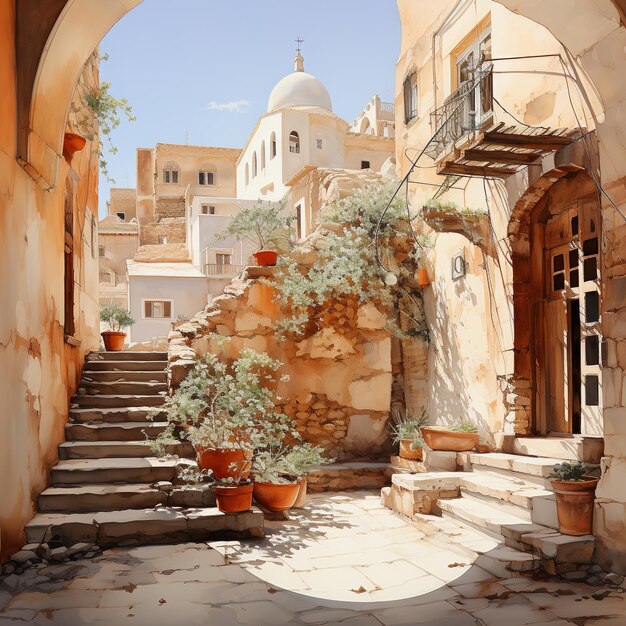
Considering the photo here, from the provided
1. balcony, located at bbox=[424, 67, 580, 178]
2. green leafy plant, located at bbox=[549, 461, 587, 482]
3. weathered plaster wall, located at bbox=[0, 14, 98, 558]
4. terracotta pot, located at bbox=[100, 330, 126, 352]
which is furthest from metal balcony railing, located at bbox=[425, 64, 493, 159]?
terracotta pot, located at bbox=[100, 330, 126, 352]

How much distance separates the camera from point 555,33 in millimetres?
5145

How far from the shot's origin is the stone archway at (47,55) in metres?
4.79

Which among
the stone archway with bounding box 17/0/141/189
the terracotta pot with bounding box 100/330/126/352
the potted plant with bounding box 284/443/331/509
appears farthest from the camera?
the terracotta pot with bounding box 100/330/126/352

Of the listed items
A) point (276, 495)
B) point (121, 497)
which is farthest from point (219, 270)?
point (121, 497)

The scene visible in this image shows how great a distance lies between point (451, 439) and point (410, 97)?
225 inches

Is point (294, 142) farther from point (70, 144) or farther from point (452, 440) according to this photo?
point (452, 440)

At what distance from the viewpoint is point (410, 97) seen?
33.8 ft

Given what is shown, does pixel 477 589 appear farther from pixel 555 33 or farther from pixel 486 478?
pixel 555 33

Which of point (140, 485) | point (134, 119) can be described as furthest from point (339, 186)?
point (140, 485)

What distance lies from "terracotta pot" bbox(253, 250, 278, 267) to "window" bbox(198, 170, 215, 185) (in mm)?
29997

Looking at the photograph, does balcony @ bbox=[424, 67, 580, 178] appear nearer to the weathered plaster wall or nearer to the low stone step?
the weathered plaster wall

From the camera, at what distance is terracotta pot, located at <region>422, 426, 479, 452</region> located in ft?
24.6

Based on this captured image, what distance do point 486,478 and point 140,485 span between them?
138 inches

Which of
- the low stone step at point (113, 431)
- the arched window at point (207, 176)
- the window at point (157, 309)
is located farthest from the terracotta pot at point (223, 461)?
the arched window at point (207, 176)
